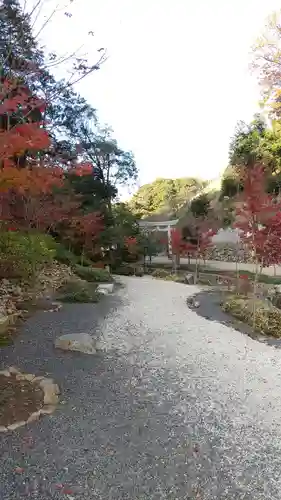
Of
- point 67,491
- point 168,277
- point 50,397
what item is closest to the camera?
point 67,491

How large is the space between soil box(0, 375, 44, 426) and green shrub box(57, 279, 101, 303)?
303cm

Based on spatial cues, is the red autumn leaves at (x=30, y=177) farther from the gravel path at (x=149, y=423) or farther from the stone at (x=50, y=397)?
the gravel path at (x=149, y=423)

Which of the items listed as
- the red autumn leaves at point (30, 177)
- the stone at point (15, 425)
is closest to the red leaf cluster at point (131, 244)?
the red autumn leaves at point (30, 177)

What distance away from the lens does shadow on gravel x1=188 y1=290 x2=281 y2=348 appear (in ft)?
17.0

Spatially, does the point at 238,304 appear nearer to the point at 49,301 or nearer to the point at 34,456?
the point at 49,301

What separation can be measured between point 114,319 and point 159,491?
3.32m

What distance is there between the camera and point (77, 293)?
20.4ft

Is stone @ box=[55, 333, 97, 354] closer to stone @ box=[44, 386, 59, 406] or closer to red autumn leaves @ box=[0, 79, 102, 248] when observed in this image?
stone @ box=[44, 386, 59, 406]

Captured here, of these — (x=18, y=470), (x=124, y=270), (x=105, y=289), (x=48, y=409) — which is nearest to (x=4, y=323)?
(x=48, y=409)

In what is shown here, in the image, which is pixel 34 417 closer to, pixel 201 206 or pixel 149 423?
pixel 149 423

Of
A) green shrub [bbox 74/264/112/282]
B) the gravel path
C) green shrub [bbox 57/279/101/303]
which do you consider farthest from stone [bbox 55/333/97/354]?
green shrub [bbox 74/264/112/282]

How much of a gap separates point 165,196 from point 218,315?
75.4ft

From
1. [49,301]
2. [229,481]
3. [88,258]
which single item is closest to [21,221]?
[49,301]

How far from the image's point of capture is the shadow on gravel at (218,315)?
5191 millimetres
